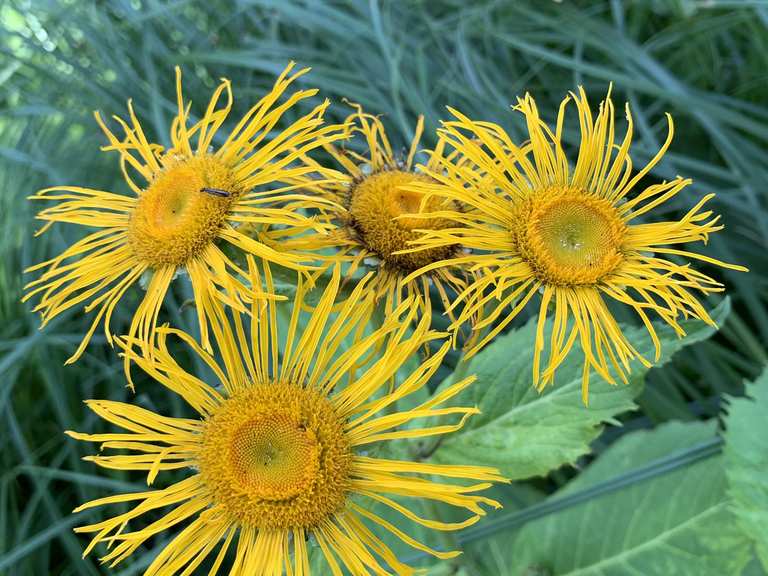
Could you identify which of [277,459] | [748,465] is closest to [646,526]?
[748,465]

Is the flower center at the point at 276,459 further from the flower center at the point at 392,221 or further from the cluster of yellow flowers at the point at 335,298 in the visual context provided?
the flower center at the point at 392,221

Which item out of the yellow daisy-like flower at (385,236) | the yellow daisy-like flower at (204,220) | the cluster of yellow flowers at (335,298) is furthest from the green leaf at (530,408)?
the yellow daisy-like flower at (204,220)

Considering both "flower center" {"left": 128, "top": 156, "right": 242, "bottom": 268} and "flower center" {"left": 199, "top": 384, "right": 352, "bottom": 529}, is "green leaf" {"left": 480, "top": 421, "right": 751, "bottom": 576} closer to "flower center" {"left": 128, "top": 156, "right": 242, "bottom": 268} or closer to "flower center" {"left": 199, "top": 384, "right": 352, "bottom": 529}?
"flower center" {"left": 199, "top": 384, "right": 352, "bottom": 529}

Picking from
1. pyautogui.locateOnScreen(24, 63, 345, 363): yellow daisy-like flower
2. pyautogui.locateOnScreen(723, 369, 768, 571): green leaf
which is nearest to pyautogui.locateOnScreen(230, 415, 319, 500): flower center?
pyautogui.locateOnScreen(24, 63, 345, 363): yellow daisy-like flower

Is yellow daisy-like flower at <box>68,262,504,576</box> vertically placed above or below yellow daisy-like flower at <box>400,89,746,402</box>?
below

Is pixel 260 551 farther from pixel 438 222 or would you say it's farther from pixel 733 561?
pixel 733 561

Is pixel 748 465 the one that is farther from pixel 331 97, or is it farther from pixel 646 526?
pixel 331 97
